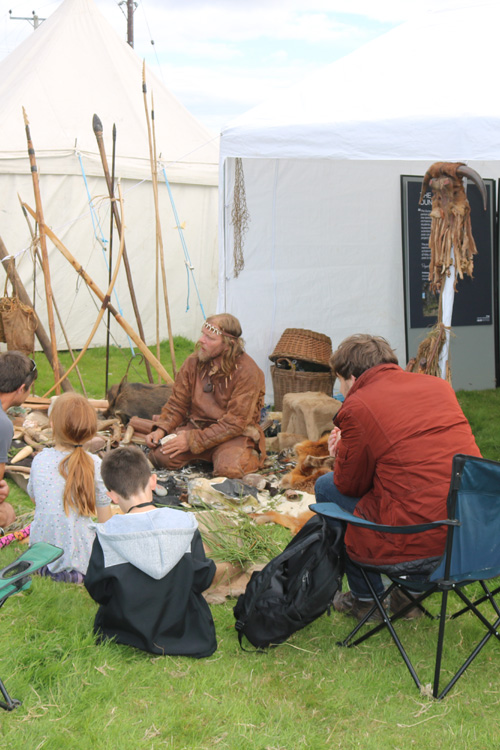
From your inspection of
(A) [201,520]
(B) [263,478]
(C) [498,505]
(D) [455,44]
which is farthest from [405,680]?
(D) [455,44]

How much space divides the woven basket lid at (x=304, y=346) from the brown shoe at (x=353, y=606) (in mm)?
3359

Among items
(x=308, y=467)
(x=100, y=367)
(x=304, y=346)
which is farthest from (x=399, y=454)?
(x=100, y=367)

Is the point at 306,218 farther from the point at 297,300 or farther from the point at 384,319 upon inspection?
the point at 384,319

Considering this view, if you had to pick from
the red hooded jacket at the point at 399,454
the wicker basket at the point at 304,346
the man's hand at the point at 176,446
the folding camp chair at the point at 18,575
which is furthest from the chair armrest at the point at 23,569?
the wicker basket at the point at 304,346

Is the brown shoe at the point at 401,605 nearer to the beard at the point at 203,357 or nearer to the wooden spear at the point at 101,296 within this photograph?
the beard at the point at 203,357

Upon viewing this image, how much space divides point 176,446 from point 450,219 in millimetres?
2197

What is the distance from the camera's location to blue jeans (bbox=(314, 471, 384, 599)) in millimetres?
2752

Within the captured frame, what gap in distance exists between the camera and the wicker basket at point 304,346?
6195 mm

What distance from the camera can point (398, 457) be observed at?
8.24ft

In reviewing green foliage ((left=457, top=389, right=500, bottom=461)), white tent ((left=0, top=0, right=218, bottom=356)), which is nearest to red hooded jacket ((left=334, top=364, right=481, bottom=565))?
green foliage ((left=457, top=389, right=500, bottom=461))

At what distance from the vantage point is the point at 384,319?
23.2 feet

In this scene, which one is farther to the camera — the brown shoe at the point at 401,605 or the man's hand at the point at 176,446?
the man's hand at the point at 176,446

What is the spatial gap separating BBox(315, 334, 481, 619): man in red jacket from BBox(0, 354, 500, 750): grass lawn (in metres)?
0.37

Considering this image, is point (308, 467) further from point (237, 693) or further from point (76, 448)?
point (237, 693)
